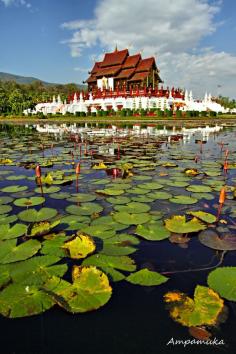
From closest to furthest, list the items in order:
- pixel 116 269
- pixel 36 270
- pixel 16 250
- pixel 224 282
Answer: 1. pixel 224 282
2. pixel 36 270
3. pixel 116 269
4. pixel 16 250

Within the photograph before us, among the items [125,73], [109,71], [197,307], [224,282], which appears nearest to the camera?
[197,307]

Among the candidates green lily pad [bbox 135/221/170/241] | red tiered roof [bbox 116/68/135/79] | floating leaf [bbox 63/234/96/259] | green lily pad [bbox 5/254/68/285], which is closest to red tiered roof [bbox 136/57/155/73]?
red tiered roof [bbox 116/68/135/79]

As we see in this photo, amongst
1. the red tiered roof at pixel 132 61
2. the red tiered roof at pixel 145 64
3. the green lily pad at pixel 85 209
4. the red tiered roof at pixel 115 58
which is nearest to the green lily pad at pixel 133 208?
the green lily pad at pixel 85 209

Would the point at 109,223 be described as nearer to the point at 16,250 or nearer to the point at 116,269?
the point at 116,269

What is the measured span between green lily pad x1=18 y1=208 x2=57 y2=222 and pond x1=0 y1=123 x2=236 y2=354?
0.02m

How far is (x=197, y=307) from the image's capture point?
2.37 metres

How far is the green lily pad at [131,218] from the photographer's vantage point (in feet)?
13.4

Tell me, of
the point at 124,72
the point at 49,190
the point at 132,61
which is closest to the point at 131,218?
the point at 49,190

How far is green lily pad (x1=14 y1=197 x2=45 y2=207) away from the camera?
16.0ft

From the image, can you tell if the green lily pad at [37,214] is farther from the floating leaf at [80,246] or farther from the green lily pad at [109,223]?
the floating leaf at [80,246]

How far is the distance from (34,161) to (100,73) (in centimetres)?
4492

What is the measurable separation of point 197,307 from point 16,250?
6.70 feet

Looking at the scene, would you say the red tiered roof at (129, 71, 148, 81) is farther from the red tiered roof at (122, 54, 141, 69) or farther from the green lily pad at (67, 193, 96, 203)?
the green lily pad at (67, 193, 96, 203)

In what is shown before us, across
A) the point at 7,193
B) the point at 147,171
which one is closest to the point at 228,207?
the point at 147,171
